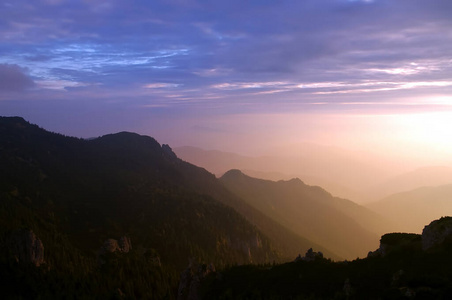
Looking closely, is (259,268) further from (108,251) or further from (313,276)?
(108,251)

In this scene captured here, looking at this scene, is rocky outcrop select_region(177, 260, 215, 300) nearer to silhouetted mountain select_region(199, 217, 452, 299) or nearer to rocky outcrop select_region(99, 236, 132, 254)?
silhouetted mountain select_region(199, 217, 452, 299)

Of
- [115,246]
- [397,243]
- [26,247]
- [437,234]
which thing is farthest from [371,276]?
[115,246]

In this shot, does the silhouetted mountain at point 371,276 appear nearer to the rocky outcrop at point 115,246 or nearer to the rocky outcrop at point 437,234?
the rocky outcrop at point 437,234

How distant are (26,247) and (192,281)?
71.6 m

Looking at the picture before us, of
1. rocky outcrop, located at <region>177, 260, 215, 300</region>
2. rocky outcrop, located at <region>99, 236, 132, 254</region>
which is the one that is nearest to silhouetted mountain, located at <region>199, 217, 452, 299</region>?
rocky outcrop, located at <region>177, 260, 215, 300</region>

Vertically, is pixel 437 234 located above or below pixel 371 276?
above

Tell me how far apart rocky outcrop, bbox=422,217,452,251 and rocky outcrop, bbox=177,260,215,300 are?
47227 mm

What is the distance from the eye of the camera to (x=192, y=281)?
257ft

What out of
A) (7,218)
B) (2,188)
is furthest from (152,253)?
(2,188)

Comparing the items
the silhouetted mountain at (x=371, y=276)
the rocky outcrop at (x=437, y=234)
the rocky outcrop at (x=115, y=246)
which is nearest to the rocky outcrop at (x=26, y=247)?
the rocky outcrop at (x=115, y=246)

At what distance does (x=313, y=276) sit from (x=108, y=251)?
111 meters

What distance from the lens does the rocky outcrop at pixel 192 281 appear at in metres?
74.6

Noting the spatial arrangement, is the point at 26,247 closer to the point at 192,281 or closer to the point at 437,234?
the point at 192,281

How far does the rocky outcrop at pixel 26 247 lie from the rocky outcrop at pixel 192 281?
62506 mm
